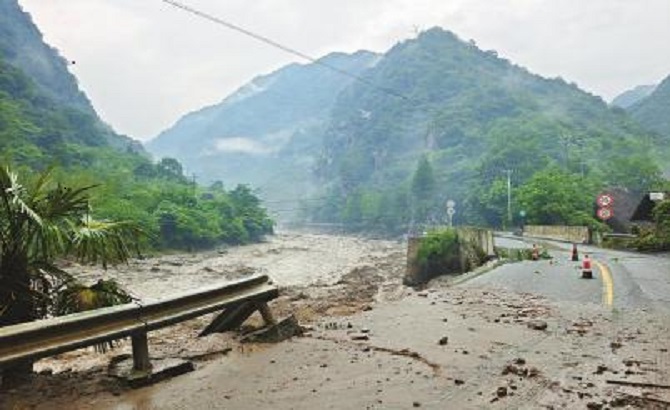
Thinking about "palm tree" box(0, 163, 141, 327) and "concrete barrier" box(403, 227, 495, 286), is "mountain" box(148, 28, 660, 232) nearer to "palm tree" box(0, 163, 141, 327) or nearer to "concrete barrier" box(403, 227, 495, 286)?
"concrete barrier" box(403, 227, 495, 286)

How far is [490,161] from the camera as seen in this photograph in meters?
109

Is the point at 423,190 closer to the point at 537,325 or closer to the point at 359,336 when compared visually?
the point at 537,325

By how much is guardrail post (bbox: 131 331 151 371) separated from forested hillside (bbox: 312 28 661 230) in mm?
46261

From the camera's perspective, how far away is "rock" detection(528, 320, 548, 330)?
29.3 ft

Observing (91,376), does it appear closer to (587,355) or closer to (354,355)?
(354,355)

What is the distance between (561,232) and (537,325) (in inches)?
1869

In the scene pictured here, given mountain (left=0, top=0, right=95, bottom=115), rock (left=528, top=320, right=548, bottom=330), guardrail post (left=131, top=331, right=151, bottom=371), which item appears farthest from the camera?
mountain (left=0, top=0, right=95, bottom=115)

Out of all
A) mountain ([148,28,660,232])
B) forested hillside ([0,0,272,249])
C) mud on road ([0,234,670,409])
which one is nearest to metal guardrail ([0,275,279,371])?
mud on road ([0,234,670,409])

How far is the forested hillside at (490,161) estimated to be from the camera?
3113 inches

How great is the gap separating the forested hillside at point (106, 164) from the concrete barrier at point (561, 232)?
120ft

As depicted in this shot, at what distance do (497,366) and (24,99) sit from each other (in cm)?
10970

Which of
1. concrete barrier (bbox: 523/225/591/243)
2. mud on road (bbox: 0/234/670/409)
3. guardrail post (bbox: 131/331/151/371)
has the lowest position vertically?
concrete barrier (bbox: 523/225/591/243)

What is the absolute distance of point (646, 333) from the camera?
8.72 meters

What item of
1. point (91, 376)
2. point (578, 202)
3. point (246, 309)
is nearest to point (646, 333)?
point (246, 309)
